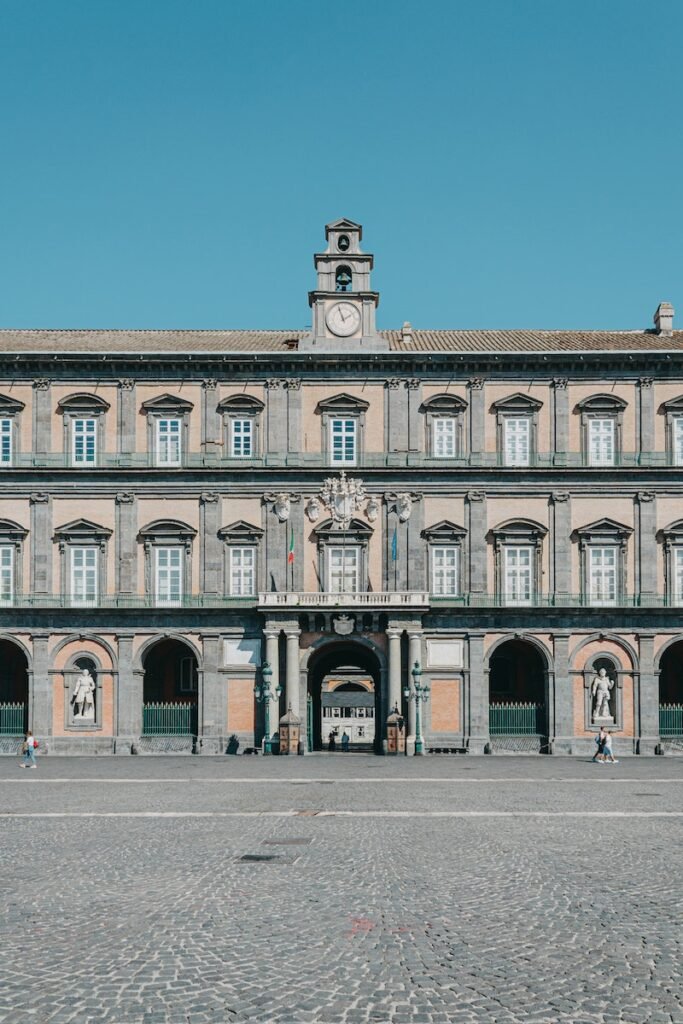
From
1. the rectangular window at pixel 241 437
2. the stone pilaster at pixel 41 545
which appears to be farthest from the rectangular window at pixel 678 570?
the stone pilaster at pixel 41 545

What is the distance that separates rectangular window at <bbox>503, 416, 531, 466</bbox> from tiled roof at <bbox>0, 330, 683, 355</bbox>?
9.81 feet

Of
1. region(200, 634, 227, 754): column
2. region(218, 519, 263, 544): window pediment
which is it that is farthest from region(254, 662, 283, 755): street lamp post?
region(218, 519, 263, 544): window pediment

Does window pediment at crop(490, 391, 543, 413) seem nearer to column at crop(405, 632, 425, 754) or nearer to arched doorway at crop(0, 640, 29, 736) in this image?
column at crop(405, 632, 425, 754)

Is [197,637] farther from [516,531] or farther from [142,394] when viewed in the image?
[516,531]

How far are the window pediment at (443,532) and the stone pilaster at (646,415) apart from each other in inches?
323

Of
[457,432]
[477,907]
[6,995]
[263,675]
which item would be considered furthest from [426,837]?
[457,432]

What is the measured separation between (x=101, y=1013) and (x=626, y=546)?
4271cm

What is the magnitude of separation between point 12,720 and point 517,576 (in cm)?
2144

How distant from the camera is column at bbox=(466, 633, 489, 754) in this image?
4941 centimetres

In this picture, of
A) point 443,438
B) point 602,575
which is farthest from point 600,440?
point 443,438

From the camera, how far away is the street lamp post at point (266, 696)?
48594mm

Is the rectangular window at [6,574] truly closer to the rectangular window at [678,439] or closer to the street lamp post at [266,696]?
the street lamp post at [266,696]

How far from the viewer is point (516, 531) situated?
50.6 m

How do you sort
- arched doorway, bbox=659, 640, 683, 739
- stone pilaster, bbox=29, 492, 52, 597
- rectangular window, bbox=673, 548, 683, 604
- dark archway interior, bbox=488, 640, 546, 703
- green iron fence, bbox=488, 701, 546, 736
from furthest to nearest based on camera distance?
arched doorway, bbox=659, 640, 683, 739 < dark archway interior, bbox=488, 640, 546, 703 < rectangular window, bbox=673, 548, 683, 604 < stone pilaster, bbox=29, 492, 52, 597 < green iron fence, bbox=488, 701, 546, 736
